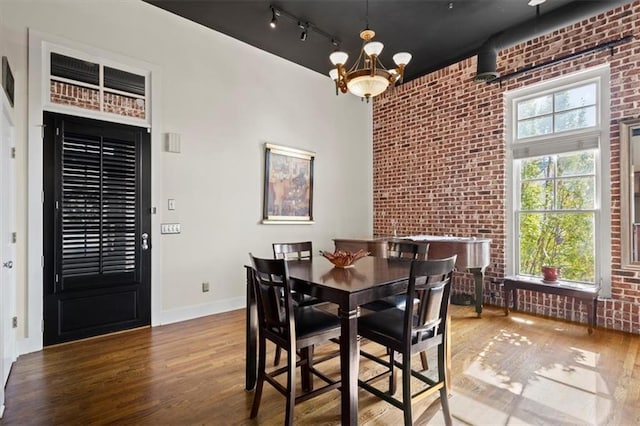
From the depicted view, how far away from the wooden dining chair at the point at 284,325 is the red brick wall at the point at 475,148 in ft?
11.2

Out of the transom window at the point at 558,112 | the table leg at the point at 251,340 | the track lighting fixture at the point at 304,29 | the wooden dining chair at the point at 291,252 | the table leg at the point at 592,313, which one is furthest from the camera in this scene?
the track lighting fixture at the point at 304,29

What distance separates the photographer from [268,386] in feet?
8.10

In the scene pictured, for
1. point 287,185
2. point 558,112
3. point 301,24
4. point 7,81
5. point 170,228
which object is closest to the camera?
point 7,81

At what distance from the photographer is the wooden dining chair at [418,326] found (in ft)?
6.01

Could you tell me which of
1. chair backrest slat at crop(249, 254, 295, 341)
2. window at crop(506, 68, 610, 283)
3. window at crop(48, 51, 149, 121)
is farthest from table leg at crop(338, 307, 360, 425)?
window at crop(506, 68, 610, 283)

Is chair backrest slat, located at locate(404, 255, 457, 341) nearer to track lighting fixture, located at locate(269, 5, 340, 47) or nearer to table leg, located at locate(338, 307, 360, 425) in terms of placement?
table leg, located at locate(338, 307, 360, 425)

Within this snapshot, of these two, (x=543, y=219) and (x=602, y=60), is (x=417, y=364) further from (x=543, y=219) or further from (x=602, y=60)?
(x=602, y=60)

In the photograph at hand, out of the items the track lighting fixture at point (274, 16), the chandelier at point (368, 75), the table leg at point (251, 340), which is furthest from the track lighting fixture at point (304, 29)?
the table leg at point (251, 340)

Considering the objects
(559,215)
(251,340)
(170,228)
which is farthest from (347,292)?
(559,215)

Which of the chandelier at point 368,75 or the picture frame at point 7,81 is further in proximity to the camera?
the chandelier at point 368,75

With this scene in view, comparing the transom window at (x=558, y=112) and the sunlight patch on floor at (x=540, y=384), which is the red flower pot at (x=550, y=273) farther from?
the transom window at (x=558, y=112)

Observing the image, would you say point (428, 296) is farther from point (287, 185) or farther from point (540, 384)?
point (287, 185)

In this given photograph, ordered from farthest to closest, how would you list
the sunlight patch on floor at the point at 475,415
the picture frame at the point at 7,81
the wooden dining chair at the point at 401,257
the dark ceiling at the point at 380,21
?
the dark ceiling at the point at 380,21 → the wooden dining chair at the point at 401,257 → the picture frame at the point at 7,81 → the sunlight patch on floor at the point at 475,415

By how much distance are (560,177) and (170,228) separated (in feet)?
15.9
